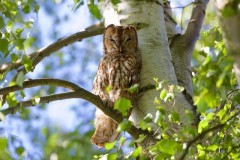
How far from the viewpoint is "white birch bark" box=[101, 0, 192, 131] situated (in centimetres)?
232

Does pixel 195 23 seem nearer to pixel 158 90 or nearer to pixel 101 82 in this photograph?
pixel 101 82

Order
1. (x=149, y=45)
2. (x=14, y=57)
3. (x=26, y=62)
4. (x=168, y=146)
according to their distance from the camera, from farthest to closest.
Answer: (x=149, y=45) < (x=14, y=57) < (x=26, y=62) < (x=168, y=146)

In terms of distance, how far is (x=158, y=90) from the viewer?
7.66 ft

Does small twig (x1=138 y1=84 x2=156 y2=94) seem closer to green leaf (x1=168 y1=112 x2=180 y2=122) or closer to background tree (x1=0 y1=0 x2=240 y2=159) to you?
background tree (x1=0 y1=0 x2=240 y2=159)

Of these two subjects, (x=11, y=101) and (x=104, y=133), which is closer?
(x=11, y=101)

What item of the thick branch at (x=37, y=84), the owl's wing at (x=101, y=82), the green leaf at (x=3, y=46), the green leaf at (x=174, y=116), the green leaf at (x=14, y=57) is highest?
the green leaf at (x=3, y=46)

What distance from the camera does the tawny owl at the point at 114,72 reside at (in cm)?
256

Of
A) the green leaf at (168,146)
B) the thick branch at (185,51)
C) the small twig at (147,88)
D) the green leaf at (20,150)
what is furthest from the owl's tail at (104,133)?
the green leaf at (168,146)

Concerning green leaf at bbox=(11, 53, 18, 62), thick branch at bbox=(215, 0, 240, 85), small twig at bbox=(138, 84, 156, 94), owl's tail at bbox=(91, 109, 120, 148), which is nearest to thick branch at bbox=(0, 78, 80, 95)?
green leaf at bbox=(11, 53, 18, 62)

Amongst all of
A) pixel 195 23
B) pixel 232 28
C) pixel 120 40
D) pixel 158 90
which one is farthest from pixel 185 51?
pixel 232 28

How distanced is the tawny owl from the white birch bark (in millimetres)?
46

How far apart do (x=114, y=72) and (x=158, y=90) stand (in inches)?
→ 18.0

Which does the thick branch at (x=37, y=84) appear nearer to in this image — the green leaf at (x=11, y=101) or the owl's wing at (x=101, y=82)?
the green leaf at (x=11, y=101)

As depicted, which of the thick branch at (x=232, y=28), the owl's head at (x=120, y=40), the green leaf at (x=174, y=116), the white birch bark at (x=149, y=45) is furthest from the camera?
the owl's head at (x=120, y=40)
